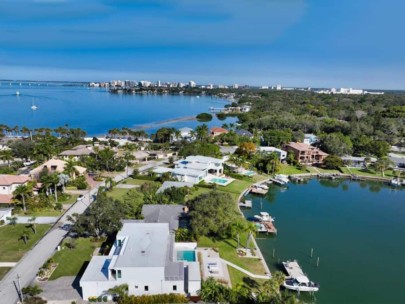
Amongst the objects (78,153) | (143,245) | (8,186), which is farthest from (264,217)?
(78,153)

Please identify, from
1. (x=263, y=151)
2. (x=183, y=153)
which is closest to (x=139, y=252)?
(x=183, y=153)

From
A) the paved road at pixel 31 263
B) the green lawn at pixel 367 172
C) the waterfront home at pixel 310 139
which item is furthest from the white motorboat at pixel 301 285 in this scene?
the waterfront home at pixel 310 139

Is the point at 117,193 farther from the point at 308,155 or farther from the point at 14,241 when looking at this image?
the point at 308,155

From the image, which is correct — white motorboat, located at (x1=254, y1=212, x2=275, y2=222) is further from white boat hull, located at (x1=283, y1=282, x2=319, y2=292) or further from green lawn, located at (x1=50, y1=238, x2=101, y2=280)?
green lawn, located at (x1=50, y1=238, x2=101, y2=280)

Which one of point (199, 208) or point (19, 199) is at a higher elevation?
point (199, 208)

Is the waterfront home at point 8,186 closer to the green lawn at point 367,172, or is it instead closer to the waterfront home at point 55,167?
the waterfront home at point 55,167

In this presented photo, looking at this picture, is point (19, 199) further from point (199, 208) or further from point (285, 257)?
point (285, 257)
